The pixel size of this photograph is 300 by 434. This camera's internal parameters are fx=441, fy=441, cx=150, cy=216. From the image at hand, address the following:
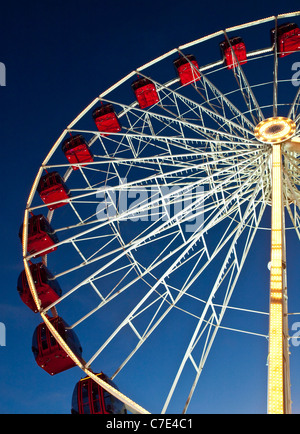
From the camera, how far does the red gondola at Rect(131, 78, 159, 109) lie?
56.2ft

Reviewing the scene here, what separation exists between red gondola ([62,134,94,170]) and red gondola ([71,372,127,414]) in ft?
27.9

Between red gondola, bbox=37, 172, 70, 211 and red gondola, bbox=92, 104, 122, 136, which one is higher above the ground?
red gondola, bbox=92, 104, 122, 136

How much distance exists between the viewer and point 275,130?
12.3 meters

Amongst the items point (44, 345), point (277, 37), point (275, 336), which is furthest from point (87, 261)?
point (277, 37)

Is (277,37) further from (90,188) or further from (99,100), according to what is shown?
(90,188)

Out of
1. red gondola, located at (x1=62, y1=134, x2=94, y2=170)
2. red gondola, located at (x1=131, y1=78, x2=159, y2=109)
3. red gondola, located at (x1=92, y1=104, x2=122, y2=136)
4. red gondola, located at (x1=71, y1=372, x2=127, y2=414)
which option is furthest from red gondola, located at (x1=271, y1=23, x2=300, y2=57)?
red gondola, located at (x1=71, y1=372, x2=127, y2=414)

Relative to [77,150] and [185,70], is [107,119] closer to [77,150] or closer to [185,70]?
[77,150]

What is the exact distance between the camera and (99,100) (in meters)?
15.8

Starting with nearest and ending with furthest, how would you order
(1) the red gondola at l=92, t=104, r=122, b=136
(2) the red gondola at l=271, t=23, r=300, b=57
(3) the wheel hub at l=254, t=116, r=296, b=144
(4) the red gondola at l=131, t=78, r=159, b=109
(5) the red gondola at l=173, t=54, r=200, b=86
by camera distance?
(3) the wheel hub at l=254, t=116, r=296, b=144
(2) the red gondola at l=271, t=23, r=300, b=57
(1) the red gondola at l=92, t=104, r=122, b=136
(4) the red gondola at l=131, t=78, r=159, b=109
(5) the red gondola at l=173, t=54, r=200, b=86

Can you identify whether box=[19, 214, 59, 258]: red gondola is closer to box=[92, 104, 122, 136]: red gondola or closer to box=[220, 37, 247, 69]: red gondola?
box=[92, 104, 122, 136]: red gondola

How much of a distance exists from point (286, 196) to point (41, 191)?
8.07 meters

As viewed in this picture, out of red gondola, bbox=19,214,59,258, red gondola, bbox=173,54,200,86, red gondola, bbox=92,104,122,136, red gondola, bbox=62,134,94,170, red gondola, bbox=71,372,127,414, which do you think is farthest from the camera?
red gondola, bbox=173,54,200,86

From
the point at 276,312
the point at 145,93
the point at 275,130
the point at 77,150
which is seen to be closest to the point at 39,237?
the point at 77,150

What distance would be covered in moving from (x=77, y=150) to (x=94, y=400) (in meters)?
9.26
